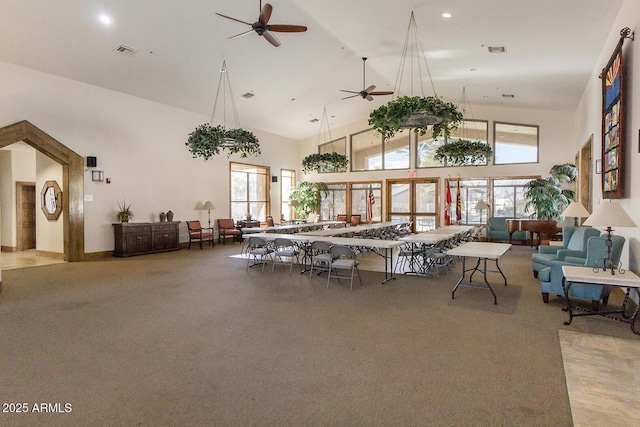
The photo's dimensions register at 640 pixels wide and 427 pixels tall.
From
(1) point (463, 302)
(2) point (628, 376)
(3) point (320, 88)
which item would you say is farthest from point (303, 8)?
(2) point (628, 376)

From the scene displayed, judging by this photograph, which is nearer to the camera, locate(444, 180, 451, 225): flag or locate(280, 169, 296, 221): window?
locate(444, 180, 451, 225): flag

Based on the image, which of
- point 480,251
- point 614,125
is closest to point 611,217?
point 480,251

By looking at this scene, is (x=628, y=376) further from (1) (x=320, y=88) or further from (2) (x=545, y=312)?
(1) (x=320, y=88)

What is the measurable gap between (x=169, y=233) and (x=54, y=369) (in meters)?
7.29

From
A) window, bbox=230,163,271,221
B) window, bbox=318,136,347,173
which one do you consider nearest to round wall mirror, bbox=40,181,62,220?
window, bbox=230,163,271,221

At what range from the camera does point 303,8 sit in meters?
6.86

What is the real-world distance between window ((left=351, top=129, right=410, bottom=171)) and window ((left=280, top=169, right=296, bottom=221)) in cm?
268

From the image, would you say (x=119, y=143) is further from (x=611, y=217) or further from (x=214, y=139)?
(x=611, y=217)

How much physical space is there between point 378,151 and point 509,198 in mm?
5018

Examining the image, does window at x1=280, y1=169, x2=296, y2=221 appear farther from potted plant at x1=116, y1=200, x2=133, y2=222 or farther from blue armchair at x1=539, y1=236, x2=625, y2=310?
blue armchair at x1=539, y1=236, x2=625, y2=310

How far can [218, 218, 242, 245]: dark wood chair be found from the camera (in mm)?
11711

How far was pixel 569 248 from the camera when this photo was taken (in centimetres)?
603

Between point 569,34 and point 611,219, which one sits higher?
point 569,34

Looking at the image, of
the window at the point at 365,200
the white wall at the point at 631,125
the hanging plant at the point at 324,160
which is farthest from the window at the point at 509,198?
the white wall at the point at 631,125
